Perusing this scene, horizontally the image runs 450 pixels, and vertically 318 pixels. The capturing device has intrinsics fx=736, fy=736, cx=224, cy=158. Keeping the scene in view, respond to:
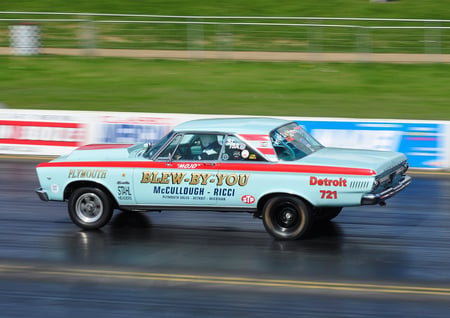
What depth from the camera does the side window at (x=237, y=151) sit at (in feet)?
32.3

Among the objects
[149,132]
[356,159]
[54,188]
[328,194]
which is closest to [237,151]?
[328,194]

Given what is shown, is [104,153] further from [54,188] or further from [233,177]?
[233,177]

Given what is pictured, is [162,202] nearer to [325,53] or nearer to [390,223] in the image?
[390,223]

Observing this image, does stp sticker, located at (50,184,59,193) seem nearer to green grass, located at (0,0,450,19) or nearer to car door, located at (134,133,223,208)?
car door, located at (134,133,223,208)

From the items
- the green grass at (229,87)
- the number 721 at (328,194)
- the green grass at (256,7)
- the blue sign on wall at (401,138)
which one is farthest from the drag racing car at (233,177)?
the green grass at (256,7)

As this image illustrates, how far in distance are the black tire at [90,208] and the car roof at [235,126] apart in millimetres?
1481

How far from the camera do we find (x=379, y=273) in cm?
865

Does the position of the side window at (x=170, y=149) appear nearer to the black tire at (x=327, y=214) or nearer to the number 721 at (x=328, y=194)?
the number 721 at (x=328, y=194)

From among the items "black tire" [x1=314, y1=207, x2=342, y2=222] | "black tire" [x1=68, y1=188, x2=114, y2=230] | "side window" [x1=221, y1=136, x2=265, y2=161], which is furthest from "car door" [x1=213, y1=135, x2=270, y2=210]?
"black tire" [x1=68, y1=188, x2=114, y2=230]

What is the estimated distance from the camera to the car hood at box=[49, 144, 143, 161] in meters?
10.5

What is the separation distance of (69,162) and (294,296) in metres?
4.28

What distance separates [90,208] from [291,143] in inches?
121

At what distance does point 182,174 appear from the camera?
9992 millimetres

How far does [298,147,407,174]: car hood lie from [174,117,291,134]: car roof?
0.71 metres
